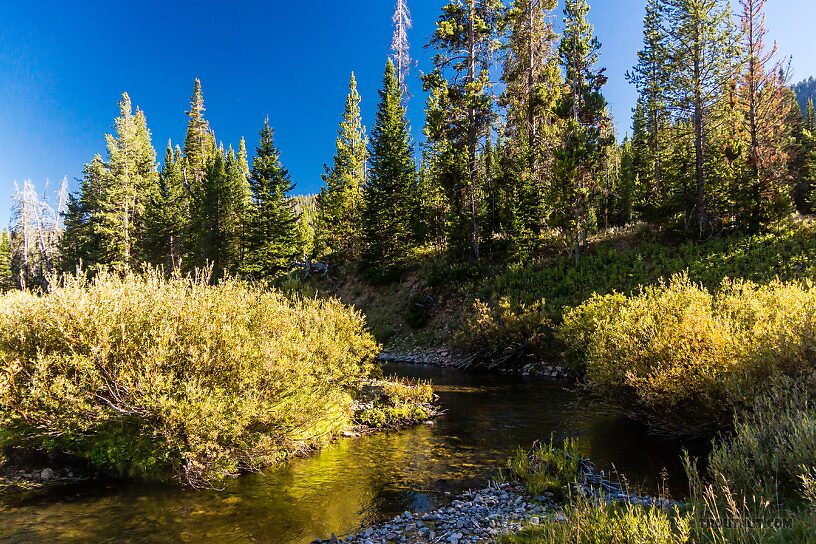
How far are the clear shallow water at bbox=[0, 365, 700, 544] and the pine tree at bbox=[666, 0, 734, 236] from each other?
24418 mm

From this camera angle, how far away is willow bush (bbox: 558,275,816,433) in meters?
9.60

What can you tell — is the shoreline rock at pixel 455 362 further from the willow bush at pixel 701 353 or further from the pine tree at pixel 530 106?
the pine tree at pixel 530 106

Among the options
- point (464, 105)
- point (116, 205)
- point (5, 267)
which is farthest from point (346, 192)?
point (5, 267)

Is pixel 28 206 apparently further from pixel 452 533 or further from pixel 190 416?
pixel 452 533

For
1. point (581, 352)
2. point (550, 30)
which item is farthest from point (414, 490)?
point (550, 30)

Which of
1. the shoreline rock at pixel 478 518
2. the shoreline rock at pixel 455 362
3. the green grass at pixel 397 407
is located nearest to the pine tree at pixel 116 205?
the shoreline rock at pixel 455 362

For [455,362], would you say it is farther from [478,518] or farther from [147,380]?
[147,380]

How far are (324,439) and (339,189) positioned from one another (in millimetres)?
39206

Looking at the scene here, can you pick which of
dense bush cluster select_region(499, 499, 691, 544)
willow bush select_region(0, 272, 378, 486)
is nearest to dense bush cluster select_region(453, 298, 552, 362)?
willow bush select_region(0, 272, 378, 486)

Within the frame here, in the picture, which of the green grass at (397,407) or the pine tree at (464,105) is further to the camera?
the pine tree at (464,105)

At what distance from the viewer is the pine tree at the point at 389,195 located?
145 ft

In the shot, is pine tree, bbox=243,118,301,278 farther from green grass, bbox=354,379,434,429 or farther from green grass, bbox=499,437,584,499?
green grass, bbox=499,437,584,499

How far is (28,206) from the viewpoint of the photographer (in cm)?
7538

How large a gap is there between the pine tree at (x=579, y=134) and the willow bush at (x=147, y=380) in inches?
1074
